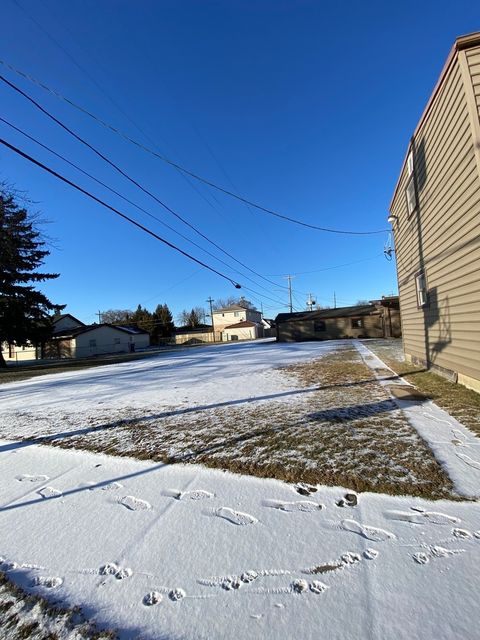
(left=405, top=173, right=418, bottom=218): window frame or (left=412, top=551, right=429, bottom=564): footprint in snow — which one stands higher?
(left=405, top=173, right=418, bottom=218): window frame

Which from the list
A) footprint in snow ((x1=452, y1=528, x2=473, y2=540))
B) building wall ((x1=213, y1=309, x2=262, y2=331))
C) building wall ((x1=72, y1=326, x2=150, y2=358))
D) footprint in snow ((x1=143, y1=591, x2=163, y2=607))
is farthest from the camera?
building wall ((x1=213, y1=309, x2=262, y2=331))

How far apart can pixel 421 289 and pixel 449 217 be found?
8.25 ft

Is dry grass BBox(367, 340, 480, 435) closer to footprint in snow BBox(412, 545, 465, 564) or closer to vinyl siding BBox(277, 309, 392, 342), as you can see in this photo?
footprint in snow BBox(412, 545, 465, 564)

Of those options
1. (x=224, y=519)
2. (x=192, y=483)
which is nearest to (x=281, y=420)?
(x=192, y=483)

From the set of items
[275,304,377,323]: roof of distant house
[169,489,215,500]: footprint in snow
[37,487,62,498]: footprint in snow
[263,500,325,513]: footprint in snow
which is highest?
[275,304,377,323]: roof of distant house

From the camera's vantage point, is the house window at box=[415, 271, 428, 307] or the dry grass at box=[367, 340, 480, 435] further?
the house window at box=[415, 271, 428, 307]

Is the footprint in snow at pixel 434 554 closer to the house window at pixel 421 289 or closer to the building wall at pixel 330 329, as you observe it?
the house window at pixel 421 289

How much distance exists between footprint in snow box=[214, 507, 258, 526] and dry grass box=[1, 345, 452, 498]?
0.63m

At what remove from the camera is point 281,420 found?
4.73 m

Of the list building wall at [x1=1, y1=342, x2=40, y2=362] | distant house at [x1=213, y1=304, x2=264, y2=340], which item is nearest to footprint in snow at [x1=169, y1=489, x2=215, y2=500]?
building wall at [x1=1, y1=342, x2=40, y2=362]

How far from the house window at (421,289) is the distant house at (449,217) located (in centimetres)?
2

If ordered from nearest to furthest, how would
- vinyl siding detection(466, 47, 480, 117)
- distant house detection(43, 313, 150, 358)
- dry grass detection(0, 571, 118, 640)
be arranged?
1. dry grass detection(0, 571, 118, 640)
2. vinyl siding detection(466, 47, 480, 117)
3. distant house detection(43, 313, 150, 358)

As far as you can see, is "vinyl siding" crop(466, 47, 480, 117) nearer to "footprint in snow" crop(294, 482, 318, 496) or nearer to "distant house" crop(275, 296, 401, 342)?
"footprint in snow" crop(294, 482, 318, 496)

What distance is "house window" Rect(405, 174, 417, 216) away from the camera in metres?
8.28
